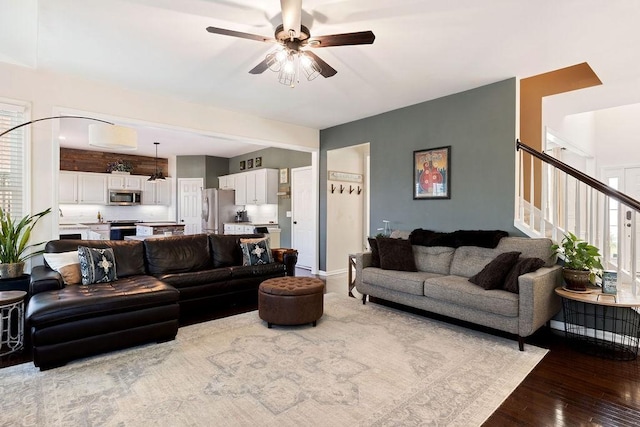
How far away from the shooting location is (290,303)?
3.35 m

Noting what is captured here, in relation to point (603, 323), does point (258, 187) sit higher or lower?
higher

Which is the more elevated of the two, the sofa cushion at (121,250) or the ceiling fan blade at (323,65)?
the ceiling fan blade at (323,65)

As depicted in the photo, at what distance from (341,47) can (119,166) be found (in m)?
7.59

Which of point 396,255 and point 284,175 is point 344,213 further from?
point 396,255

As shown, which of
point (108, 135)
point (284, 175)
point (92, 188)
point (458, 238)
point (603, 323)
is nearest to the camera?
point (603, 323)

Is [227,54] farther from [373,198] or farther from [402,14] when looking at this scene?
[373,198]

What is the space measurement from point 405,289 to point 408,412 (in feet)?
5.86

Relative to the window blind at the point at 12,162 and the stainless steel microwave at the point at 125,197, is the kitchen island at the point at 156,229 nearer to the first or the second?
the stainless steel microwave at the point at 125,197

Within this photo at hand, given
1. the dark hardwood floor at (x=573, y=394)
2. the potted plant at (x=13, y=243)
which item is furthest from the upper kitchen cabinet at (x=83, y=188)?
the dark hardwood floor at (x=573, y=394)

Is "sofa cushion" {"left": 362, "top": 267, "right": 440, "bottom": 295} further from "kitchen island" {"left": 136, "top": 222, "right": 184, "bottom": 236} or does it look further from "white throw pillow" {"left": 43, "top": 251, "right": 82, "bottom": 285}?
"kitchen island" {"left": 136, "top": 222, "right": 184, "bottom": 236}

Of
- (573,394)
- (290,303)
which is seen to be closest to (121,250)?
(290,303)

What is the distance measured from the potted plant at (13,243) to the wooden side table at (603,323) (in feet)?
16.9

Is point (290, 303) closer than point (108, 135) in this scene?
Yes

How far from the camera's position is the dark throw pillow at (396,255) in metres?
4.13
